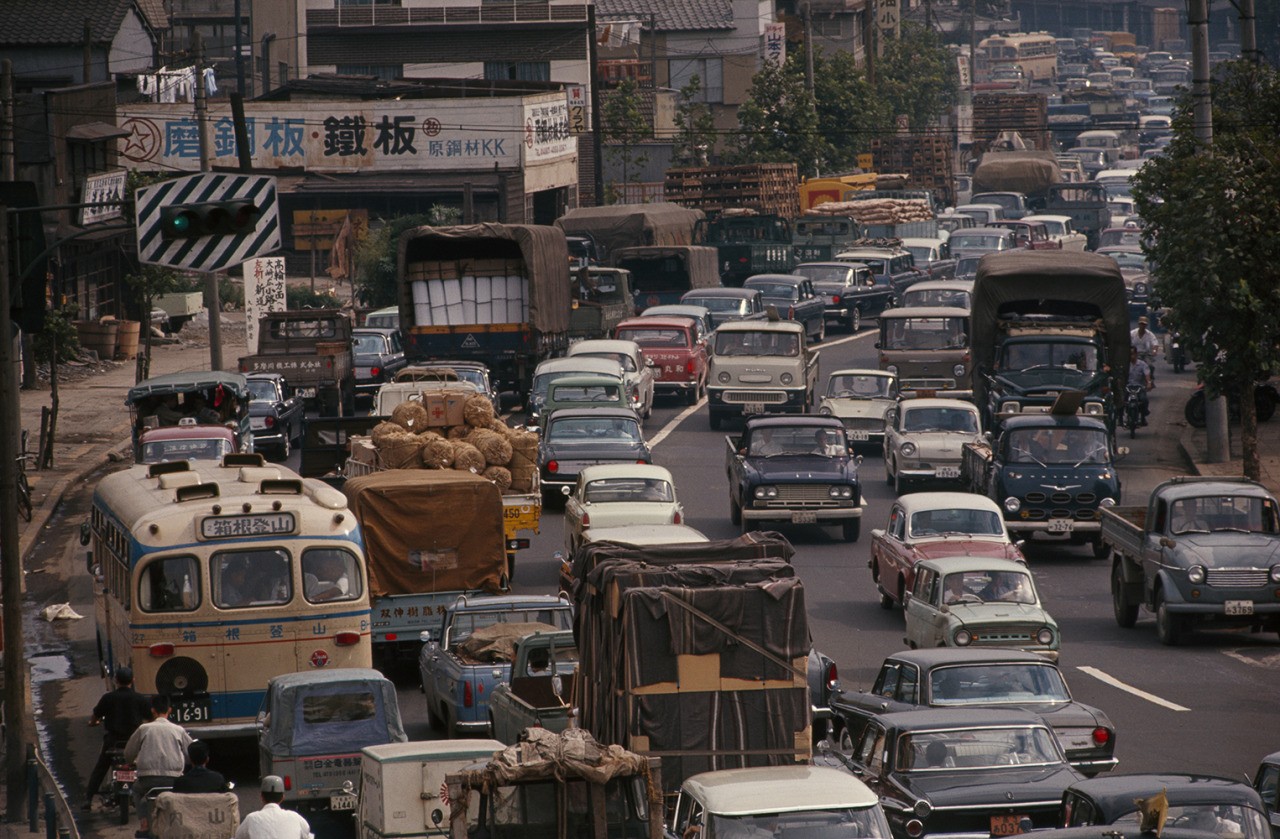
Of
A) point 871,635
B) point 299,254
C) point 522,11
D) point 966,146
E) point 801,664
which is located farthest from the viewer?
point 966,146

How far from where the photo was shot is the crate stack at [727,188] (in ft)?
230

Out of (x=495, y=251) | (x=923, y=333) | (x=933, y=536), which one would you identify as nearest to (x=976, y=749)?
(x=933, y=536)

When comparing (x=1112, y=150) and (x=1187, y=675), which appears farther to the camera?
(x=1112, y=150)

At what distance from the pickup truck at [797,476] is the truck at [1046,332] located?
4.31m

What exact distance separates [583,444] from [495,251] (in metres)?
11.9

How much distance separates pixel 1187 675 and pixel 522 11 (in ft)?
210

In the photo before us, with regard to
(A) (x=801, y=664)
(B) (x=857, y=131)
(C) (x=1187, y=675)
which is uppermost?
(B) (x=857, y=131)

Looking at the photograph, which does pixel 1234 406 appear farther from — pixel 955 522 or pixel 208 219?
pixel 208 219

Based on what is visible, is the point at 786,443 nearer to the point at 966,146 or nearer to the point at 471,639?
the point at 471,639

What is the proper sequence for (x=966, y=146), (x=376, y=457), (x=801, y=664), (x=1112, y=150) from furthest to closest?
1. (x=966, y=146)
2. (x=1112, y=150)
3. (x=376, y=457)
4. (x=801, y=664)

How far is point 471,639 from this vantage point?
19.5 m

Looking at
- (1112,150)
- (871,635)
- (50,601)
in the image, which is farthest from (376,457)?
(1112,150)

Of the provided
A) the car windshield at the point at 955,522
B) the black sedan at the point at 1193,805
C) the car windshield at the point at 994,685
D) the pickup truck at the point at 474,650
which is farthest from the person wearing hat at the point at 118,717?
the car windshield at the point at 955,522

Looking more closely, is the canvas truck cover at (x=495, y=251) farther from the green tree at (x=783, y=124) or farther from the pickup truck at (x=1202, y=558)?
the green tree at (x=783, y=124)
